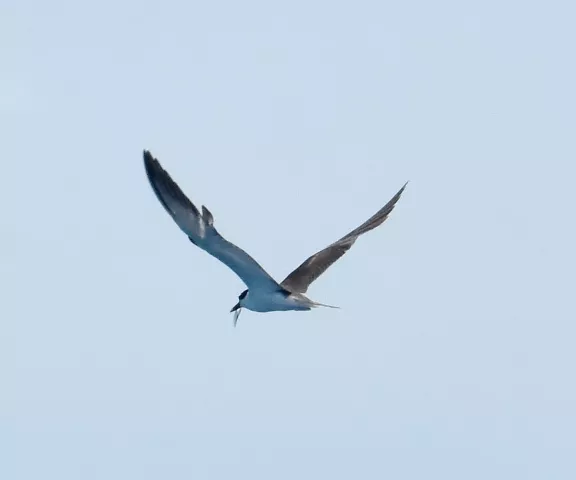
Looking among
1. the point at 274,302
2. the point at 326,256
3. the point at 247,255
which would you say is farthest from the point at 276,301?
the point at 326,256

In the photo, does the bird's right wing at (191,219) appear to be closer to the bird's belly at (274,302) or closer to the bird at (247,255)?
the bird at (247,255)

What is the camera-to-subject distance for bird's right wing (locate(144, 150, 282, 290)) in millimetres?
30234

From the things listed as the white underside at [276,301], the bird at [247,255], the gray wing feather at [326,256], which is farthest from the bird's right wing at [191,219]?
the gray wing feather at [326,256]

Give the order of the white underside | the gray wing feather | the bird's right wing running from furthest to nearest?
the gray wing feather, the white underside, the bird's right wing

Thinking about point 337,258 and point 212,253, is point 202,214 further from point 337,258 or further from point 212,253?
point 337,258

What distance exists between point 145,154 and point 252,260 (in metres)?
3.10

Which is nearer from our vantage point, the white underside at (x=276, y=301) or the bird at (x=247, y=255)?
the bird at (x=247, y=255)

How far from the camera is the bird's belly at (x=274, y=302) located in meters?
33.4

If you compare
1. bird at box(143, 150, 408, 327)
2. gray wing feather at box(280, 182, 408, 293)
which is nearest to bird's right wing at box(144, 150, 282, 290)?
bird at box(143, 150, 408, 327)

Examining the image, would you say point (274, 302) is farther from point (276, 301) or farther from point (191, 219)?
point (191, 219)

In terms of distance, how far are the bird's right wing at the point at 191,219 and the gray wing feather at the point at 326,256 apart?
491 cm

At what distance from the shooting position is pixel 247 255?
3119 cm

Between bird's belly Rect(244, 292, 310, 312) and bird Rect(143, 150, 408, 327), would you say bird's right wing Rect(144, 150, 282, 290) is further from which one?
bird's belly Rect(244, 292, 310, 312)

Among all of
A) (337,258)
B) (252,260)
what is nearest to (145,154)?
(252,260)
